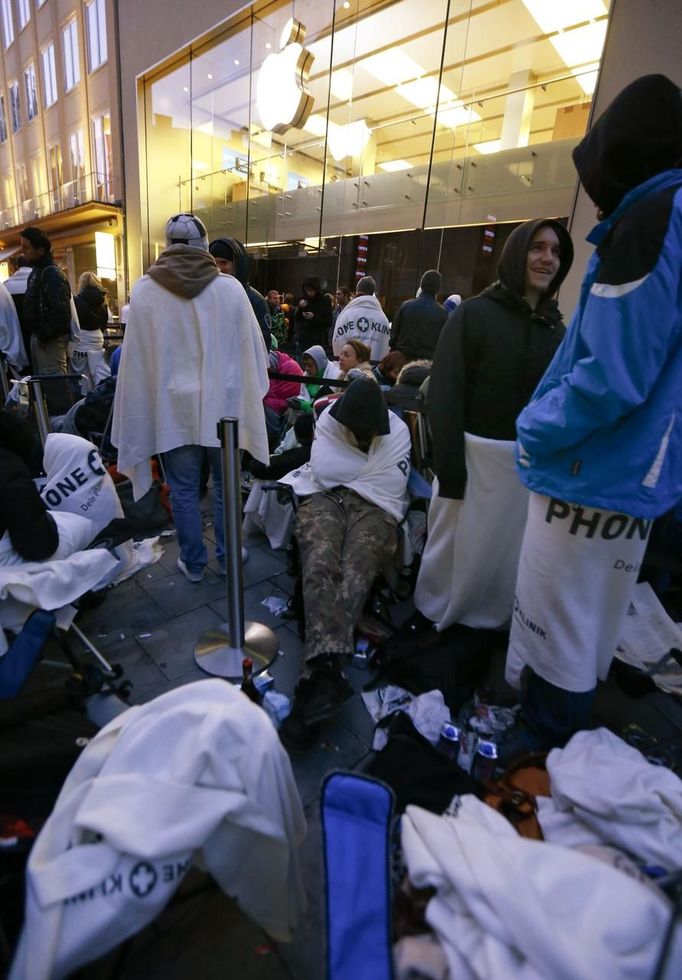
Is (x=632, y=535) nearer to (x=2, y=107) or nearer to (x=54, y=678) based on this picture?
(x=54, y=678)

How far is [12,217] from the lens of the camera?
23078 mm

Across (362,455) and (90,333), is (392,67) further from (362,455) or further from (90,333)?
(362,455)

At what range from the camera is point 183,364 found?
2578 millimetres

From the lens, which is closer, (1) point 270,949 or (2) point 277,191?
(1) point 270,949

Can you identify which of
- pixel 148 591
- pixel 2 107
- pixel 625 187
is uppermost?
pixel 2 107

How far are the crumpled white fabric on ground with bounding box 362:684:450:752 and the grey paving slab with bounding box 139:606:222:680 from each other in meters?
0.80

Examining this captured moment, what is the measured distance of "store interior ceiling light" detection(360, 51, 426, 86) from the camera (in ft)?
30.9

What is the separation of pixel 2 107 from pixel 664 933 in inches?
1353

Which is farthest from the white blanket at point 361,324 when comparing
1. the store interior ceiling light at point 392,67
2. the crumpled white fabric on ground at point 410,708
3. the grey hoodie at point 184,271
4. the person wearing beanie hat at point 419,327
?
the store interior ceiling light at point 392,67

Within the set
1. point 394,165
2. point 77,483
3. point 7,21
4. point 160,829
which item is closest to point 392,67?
point 394,165

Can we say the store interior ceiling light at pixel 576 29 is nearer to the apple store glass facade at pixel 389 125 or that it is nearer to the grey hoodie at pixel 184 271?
the apple store glass facade at pixel 389 125

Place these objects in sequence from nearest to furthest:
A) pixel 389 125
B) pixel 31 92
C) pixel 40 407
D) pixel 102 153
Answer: pixel 40 407 < pixel 389 125 < pixel 102 153 < pixel 31 92

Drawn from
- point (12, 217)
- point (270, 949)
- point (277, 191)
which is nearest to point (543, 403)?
point (270, 949)

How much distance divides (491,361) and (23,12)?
29.7 metres
